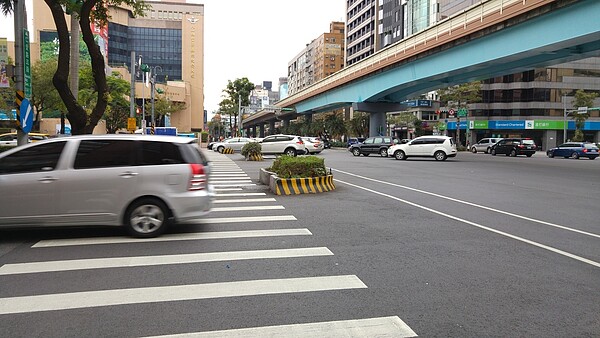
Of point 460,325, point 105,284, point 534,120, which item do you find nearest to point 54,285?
point 105,284

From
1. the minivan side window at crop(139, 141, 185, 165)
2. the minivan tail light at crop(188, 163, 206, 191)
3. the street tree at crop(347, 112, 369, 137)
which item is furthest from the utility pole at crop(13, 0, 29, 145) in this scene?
the street tree at crop(347, 112, 369, 137)

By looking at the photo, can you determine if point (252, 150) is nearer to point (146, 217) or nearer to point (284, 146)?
point (284, 146)

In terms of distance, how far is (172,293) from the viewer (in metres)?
4.82

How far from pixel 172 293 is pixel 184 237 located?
2.72 m

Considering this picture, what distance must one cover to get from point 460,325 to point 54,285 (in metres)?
4.24

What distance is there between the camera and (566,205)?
11.5 meters

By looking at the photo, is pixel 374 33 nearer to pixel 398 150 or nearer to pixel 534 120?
pixel 534 120

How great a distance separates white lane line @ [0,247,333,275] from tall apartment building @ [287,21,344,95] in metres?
106

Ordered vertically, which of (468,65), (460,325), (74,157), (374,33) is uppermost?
(374,33)

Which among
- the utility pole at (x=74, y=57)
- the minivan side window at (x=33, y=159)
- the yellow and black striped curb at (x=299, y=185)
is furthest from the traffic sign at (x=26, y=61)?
the minivan side window at (x=33, y=159)

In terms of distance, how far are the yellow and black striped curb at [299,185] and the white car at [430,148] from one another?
18465mm

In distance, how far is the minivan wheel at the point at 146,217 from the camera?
7.30 m

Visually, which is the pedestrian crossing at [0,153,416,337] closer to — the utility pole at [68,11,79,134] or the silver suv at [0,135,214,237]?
the silver suv at [0,135,214,237]

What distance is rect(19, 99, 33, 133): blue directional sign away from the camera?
1324cm
